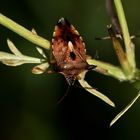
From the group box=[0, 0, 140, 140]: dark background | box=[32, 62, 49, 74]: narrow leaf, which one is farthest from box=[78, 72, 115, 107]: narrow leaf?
box=[0, 0, 140, 140]: dark background

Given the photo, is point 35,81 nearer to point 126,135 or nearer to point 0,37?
point 0,37

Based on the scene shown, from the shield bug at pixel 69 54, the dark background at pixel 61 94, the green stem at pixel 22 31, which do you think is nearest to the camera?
the green stem at pixel 22 31

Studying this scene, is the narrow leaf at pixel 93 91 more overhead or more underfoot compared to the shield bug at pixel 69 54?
more underfoot

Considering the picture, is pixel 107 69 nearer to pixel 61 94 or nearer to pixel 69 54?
pixel 69 54

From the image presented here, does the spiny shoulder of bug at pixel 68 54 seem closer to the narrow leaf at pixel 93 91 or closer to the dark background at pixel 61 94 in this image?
the narrow leaf at pixel 93 91

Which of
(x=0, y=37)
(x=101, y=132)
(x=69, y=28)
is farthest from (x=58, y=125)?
(x=69, y=28)

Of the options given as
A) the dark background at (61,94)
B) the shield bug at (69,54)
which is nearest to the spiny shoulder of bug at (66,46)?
the shield bug at (69,54)

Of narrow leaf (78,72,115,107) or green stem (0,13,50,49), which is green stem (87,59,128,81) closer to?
narrow leaf (78,72,115,107)

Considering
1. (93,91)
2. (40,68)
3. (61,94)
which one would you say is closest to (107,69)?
(93,91)
